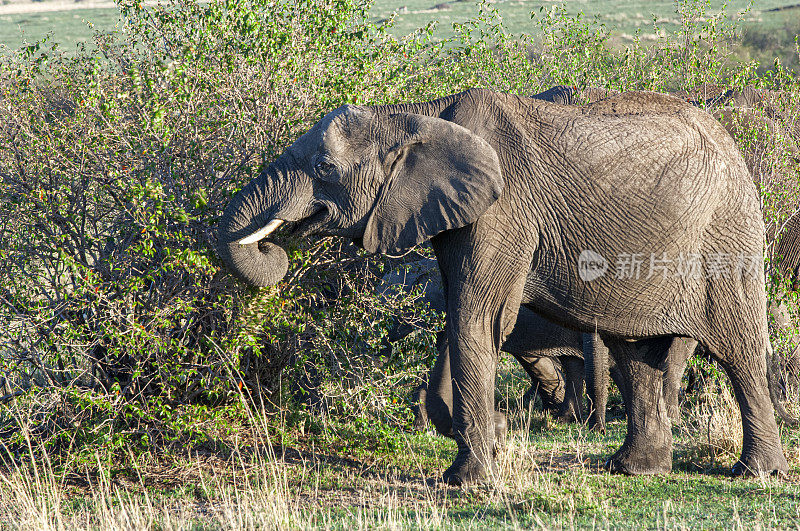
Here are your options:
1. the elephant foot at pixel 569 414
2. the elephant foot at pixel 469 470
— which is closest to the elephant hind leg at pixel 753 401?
the elephant foot at pixel 469 470

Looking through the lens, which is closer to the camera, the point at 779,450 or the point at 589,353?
the point at 779,450

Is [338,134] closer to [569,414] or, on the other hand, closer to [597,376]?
[597,376]


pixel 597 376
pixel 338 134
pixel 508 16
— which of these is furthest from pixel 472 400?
pixel 508 16

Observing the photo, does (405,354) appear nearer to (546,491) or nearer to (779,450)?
(546,491)

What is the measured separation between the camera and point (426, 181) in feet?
20.3

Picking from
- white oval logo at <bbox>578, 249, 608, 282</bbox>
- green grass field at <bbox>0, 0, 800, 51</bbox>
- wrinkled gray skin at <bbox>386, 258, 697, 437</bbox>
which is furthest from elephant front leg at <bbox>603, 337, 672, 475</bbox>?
green grass field at <bbox>0, 0, 800, 51</bbox>

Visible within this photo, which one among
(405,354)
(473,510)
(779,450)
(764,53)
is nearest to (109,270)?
(405,354)

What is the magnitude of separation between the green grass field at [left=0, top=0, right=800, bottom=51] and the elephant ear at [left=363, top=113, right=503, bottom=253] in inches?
1592

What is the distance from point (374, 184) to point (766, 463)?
134 inches

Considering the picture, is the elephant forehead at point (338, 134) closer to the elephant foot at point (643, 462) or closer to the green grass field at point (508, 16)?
the elephant foot at point (643, 462)

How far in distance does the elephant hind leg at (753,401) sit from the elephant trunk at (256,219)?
3.18 metres

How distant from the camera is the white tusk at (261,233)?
19.3 feet

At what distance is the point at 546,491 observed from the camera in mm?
5891

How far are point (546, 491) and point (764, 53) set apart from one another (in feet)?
120
